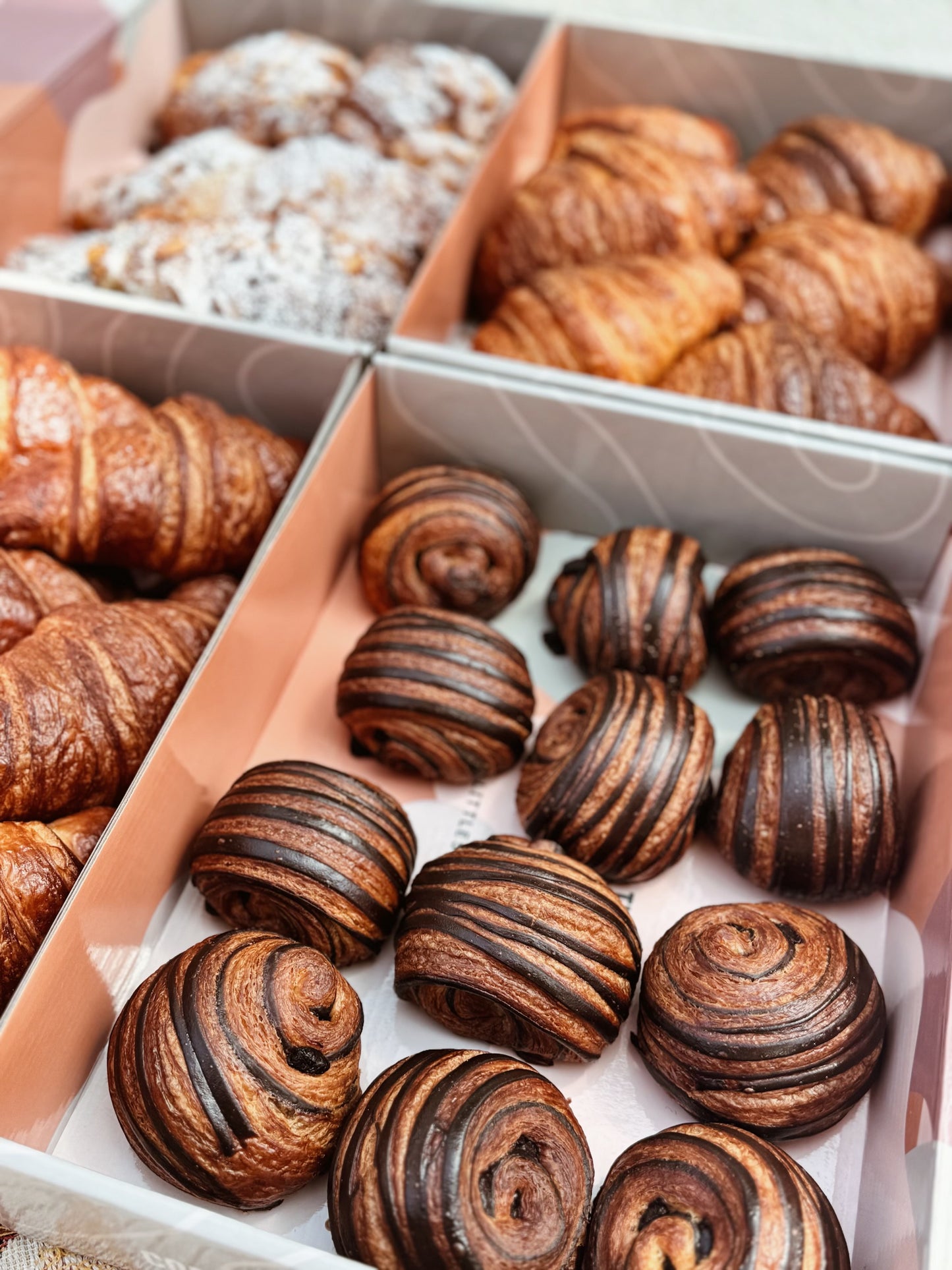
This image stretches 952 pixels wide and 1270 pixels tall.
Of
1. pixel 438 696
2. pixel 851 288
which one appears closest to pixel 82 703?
pixel 438 696

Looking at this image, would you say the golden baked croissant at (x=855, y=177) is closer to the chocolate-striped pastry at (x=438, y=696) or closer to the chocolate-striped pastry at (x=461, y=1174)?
the chocolate-striped pastry at (x=438, y=696)

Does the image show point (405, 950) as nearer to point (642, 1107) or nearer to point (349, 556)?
point (642, 1107)

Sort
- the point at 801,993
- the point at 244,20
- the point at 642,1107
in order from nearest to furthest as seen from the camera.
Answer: the point at 801,993 < the point at 642,1107 < the point at 244,20

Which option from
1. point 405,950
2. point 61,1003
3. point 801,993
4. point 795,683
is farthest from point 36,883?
point 795,683

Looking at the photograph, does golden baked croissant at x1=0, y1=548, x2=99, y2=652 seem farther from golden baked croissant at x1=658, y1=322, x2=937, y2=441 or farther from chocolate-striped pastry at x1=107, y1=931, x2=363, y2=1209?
golden baked croissant at x1=658, y1=322, x2=937, y2=441

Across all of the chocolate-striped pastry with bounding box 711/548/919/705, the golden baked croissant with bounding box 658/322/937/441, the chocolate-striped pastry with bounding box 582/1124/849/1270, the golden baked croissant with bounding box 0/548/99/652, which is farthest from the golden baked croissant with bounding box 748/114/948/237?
the chocolate-striped pastry with bounding box 582/1124/849/1270

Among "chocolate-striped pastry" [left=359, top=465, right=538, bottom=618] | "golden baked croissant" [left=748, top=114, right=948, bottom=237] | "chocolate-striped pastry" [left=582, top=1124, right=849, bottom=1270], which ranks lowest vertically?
"chocolate-striped pastry" [left=582, top=1124, right=849, bottom=1270]

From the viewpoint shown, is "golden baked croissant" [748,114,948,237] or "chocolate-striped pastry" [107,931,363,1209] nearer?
"chocolate-striped pastry" [107,931,363,1209]
